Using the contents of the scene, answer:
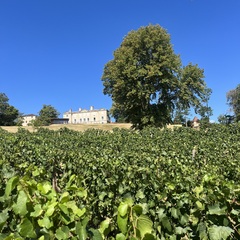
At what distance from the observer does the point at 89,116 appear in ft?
432

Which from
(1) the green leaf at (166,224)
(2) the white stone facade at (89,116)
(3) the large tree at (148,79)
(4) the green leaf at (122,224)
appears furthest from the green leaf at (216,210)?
A: (2) the white stone facade at (89,116)

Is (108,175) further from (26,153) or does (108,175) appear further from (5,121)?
(5,121)

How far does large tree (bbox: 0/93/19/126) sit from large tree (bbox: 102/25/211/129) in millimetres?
56296

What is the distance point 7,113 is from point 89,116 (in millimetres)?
54094

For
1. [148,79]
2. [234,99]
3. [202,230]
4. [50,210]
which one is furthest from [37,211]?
[234,99]

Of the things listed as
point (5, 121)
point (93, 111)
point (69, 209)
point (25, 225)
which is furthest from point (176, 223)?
point (93, 111)

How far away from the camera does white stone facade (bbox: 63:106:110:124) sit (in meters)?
127

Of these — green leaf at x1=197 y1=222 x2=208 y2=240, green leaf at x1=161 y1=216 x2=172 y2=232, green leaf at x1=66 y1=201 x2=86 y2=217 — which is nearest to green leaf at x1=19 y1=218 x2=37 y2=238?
green leaf at x1=66 y1=201 x2=86 y2=217

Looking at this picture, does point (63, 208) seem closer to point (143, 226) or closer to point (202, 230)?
point (143, 226)

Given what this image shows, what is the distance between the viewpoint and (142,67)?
3030cm

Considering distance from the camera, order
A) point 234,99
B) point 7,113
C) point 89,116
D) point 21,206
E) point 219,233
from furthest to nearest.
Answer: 1. point 89,116
2. point 7,113
3. point 234,99
4. point 219,233
5. point 21,206

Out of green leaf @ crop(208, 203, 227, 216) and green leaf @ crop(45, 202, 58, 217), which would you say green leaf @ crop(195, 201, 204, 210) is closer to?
green leaf @ crop(208, 203, 227, 216)

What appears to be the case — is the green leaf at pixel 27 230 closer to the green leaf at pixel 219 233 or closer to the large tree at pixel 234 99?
the green leaf at pixel 219 233

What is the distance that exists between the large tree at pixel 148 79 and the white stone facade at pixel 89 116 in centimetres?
9322
